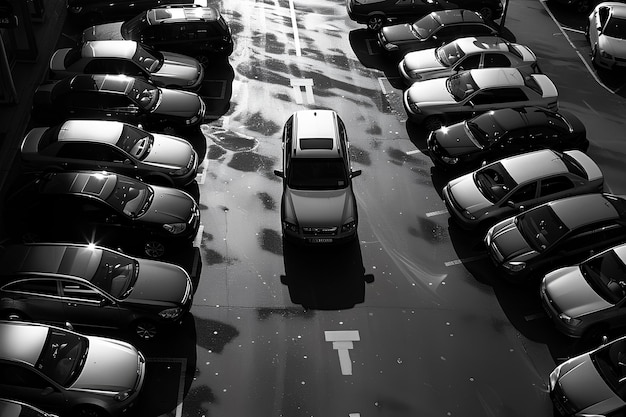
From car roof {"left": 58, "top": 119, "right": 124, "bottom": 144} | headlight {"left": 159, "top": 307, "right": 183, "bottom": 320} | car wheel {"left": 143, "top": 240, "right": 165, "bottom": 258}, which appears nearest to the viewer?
headlight {"left": 159, "top": 307, "right": 183, "bottom": 320}

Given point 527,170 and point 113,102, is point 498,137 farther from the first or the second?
point 113,102

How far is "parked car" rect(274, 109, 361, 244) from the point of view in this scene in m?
17.0

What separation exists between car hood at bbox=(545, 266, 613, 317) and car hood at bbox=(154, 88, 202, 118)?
411 inches

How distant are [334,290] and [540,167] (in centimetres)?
608

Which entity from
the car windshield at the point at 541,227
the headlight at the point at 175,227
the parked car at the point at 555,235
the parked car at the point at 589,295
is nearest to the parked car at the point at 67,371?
the headlight at the point at 175,227

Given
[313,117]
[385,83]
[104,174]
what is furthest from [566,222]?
[104,174]

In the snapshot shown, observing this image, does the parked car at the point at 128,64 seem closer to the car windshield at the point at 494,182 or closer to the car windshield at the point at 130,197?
the car windshield at the point at 130,197

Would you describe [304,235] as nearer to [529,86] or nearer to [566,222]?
[566,222]

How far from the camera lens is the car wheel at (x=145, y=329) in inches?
584

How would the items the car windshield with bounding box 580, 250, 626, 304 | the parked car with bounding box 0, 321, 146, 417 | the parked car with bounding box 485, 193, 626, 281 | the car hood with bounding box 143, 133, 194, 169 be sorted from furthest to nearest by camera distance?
1. the car hood with bounding box 143, 133, 194, 169
2. the parked car with bounding box 485, 193, 626, 281
3. the car windshield with bounding box 580, 250, 626, 304
4. the parked car with bounding box 0, 321, 146, 417

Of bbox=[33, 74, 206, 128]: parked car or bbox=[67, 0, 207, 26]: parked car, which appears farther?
bbox=[67, 0, 207, 26]: parked car

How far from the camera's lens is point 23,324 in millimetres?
13586

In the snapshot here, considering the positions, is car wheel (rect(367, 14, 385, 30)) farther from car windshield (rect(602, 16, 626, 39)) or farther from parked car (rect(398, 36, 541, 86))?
car windshield (rect(602, 16, 626, 39))

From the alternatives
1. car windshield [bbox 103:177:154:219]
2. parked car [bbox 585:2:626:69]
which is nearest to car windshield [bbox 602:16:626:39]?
parked car [bbox 585:2:626:69]
